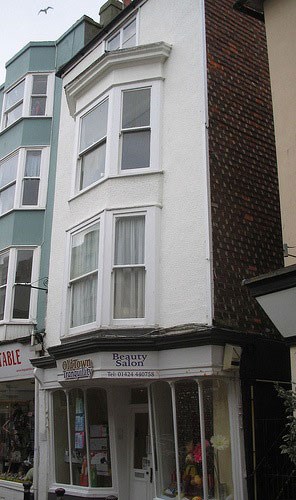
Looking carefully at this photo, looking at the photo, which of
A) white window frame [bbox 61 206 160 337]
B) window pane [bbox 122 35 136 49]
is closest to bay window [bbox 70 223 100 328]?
white window frame [bbox 61 206 160 337]

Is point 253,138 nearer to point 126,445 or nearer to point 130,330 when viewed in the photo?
point 130,330

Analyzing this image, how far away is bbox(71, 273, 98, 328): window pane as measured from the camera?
1098 centimetres

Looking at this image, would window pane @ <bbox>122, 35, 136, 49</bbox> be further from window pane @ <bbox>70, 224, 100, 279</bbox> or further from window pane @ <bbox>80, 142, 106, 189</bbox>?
window pane @ <bbox>70, 224, 100, 279</bbox>

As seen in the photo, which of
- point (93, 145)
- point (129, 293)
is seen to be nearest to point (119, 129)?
point (93, 145)

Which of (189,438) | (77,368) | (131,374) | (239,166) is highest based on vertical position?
(239,166)

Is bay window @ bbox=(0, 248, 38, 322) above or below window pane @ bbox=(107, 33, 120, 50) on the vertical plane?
below

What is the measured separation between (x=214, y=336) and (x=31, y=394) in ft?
24.8

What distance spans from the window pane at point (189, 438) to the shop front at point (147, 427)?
0.7 inches

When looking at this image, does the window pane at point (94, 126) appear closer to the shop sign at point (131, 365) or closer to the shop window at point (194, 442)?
the shop sign at point (131, 365)

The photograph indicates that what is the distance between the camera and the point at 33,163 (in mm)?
15258

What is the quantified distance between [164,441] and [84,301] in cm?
316

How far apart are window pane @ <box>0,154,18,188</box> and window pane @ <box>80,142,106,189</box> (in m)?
3.65

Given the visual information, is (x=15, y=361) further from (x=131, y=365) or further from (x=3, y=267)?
(x=131, y=365)

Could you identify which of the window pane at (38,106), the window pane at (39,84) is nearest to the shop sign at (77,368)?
the window pane at (38,106)
